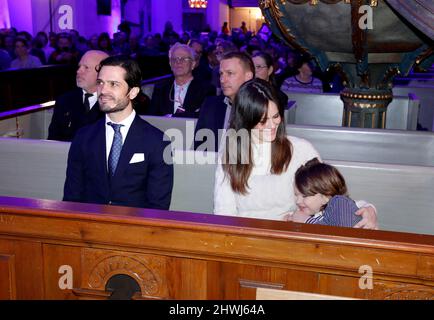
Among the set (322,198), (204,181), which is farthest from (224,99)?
(322,198)

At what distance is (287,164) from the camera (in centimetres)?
239

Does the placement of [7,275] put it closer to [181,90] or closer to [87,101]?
[87,101]

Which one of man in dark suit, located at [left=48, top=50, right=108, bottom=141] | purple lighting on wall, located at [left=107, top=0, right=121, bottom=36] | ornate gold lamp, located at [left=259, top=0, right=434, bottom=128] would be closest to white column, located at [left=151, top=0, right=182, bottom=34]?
purple lighting on wall, located at [left=107, top=0, right=121, bottom=36]

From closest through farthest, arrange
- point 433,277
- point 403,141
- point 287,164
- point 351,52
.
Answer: point 433,277, point 287,164, point 403,141, point 351,52

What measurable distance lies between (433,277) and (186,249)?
0.72 meters

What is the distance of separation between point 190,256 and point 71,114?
2.30 m

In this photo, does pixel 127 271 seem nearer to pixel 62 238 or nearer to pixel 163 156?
pixel 62 238

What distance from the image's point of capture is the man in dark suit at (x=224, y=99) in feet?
11.0

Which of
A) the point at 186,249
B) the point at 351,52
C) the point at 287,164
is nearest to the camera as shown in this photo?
the point at 186,249

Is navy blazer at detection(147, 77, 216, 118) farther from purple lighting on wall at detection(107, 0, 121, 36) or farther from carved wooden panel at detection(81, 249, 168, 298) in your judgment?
purple lighting on wall at detection(107, 0, 121, 36)

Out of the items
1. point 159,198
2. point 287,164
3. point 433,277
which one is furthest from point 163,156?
point 433,277

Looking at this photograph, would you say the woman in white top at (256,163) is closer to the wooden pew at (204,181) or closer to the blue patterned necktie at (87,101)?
the wooden pew at (204,181)

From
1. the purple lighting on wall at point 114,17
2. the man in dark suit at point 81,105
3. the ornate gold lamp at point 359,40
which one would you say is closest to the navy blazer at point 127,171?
the man in dark suit at point 81,105

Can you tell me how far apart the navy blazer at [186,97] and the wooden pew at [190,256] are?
302 cm
